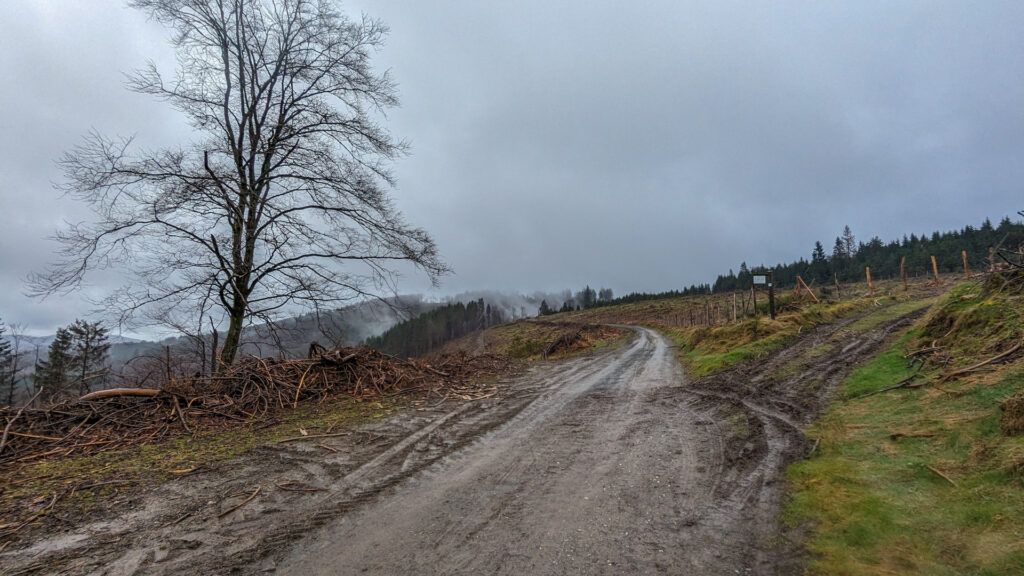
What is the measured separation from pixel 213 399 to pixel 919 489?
30.5ft

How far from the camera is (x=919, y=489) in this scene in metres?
3.31

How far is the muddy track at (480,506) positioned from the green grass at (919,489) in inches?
12.7

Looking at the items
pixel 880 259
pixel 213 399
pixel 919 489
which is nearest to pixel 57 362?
pixel 213 399

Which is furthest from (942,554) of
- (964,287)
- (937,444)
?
(964,287)

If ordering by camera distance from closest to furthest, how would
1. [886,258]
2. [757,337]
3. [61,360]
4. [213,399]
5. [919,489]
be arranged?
[919,489] < [213,399] < [757,337] < [61,360] < [886,258]

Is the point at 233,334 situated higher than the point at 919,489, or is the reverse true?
the point at 233,334

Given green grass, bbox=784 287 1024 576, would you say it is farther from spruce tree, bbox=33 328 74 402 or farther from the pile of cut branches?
spruce tree, bbox=33 328 74 402

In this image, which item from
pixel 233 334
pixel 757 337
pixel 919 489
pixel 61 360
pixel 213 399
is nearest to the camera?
pixel 919 489

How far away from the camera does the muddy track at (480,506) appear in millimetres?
2727

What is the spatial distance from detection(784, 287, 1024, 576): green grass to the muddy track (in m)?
0.32

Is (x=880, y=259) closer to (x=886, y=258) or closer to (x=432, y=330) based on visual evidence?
(x=886, y=258)

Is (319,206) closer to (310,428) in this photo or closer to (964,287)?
(310,428)

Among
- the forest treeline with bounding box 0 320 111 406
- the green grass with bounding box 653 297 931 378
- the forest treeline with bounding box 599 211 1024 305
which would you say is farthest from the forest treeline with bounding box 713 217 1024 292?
the forest treeline with bounding box 0 320 111 406

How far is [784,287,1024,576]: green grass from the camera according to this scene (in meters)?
2.51
